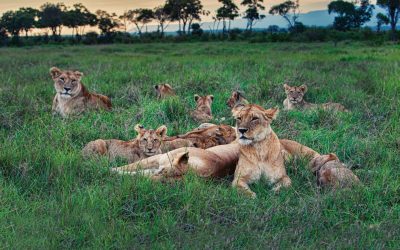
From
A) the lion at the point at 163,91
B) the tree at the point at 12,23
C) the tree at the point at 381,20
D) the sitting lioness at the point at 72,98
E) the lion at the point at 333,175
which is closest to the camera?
the lion at the point at 333,175

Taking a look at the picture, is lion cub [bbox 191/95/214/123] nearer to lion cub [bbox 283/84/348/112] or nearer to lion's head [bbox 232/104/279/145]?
lion cub [bbox 283/84/348/112]

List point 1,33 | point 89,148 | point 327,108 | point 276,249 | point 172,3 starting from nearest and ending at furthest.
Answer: point 276,249
point 89,148
point 327,108
point 1,33
point 172,3

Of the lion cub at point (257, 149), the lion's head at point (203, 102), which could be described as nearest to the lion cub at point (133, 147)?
the lion cub at point (257, 149)

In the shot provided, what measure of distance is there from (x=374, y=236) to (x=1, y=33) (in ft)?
198

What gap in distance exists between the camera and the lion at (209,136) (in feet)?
22.0

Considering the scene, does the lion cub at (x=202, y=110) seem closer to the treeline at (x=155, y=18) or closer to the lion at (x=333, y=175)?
the lion at (x=333, y=175)

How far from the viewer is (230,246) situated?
410 cm

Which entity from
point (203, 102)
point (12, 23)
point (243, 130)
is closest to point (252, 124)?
point (243, 130)

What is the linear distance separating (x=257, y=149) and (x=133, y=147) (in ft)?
4.91

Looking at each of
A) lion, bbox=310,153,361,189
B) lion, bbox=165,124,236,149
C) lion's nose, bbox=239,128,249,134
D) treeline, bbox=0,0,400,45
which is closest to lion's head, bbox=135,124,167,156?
lion, bbox=165,124,236,149

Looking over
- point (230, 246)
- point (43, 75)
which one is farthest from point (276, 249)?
point (43, 75)

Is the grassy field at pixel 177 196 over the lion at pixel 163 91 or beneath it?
beneath

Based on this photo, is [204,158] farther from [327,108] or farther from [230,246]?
[327,108]

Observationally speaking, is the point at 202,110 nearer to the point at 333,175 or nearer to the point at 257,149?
the point at 257,149
